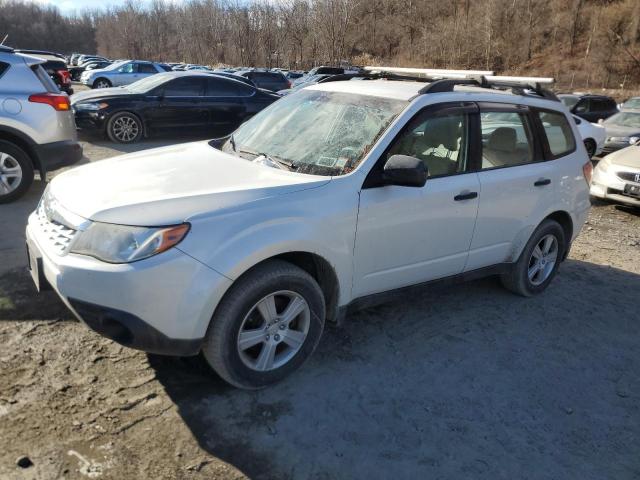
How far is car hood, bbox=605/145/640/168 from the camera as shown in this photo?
820 centimetres

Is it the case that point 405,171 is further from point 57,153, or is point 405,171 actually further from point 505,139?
point 57,153

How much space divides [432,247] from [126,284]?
2.09m

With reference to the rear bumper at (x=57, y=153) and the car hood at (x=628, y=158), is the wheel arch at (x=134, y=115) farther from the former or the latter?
the car hood at (x=628, y=158)

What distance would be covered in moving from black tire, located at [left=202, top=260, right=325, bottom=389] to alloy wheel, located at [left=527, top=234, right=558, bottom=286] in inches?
94.4

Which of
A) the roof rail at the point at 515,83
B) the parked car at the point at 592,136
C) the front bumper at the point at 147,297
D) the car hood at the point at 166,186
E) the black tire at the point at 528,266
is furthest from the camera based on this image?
the parked car at the point at 592,136

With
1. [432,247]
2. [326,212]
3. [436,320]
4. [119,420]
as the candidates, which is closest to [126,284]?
[119,420]

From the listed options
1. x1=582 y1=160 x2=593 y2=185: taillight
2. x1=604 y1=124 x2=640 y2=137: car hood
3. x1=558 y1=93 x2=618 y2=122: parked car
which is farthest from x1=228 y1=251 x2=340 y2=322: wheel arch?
x1=558 y1=93 x2=618 y2=122: parked car

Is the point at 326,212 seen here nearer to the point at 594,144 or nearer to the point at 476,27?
the point at 594,144

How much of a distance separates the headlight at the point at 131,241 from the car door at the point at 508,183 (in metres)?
2.33

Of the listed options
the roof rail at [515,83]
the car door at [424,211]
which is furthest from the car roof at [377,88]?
the roof rail at [515,83]

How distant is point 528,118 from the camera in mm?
4453

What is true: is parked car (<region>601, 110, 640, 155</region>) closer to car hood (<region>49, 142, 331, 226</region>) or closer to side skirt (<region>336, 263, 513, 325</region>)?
side skirt (<region>336, 263, 513, 325</region>)

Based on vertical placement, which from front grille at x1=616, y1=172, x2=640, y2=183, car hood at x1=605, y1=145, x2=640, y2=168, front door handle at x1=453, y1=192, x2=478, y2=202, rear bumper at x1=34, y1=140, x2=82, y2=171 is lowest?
front grille at x1=616, y1=172, x2=640, y2=183

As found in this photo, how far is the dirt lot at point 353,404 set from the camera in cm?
261
